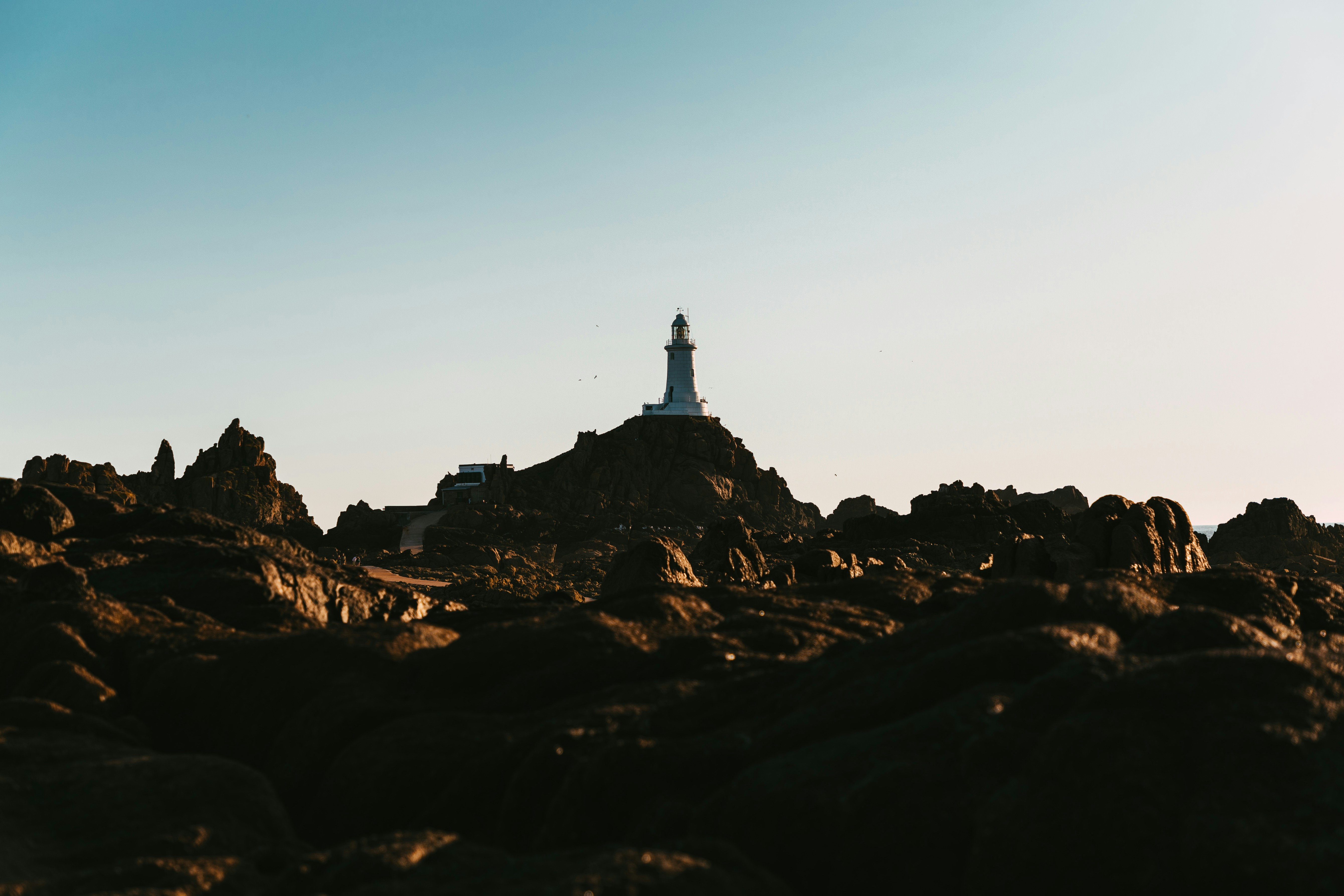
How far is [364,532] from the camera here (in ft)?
356

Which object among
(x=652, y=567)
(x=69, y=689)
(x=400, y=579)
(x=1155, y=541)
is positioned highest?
(x=1155, y=541)

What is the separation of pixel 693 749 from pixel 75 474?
10173cm

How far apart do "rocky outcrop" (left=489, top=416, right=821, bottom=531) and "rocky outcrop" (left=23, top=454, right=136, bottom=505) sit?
43.2m

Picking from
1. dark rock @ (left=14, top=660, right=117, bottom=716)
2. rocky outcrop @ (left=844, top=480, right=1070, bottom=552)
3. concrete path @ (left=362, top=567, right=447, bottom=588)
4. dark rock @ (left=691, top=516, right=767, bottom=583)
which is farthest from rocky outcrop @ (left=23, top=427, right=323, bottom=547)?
dark rock @ (left=14, top=660, right=117, bottom=716)

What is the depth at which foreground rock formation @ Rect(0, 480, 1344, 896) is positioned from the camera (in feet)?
21.7

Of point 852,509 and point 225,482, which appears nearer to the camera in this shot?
point 225,482

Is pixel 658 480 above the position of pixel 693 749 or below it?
above

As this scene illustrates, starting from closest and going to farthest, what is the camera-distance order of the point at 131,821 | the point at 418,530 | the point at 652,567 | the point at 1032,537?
the point at 131,821 → the point at 652,567 → the point at 1032,537 → the point at 418,530

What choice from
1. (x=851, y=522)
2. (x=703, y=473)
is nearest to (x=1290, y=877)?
(x=851, y=522)

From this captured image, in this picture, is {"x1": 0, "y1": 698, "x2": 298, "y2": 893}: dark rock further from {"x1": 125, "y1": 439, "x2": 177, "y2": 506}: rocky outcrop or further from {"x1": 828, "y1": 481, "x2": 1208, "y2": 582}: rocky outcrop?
{"x1": 125, "y1": 439, "x2": 177, "y2": 506}: rocky outcrop

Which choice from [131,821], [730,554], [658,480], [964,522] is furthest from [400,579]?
[658,480]

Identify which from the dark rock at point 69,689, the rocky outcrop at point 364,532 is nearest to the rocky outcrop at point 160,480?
the rocky outcrop at point 364,532

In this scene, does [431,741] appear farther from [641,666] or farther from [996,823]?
[996,823]

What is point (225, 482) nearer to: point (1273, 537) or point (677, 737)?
point (1273, 537)
